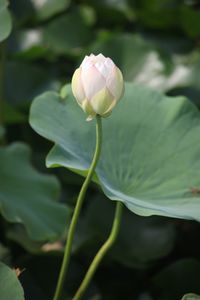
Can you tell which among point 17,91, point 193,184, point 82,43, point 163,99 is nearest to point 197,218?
point 193,184

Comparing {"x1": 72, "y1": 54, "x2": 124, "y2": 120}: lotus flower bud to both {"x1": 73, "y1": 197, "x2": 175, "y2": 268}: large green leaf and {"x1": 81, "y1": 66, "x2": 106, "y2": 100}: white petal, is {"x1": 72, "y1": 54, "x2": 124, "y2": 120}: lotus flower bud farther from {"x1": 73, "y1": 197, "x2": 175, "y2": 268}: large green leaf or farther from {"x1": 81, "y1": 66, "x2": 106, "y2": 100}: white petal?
{"x1": 73, "y1": 197, "x2": 175, "y2": 268}: large green leaf

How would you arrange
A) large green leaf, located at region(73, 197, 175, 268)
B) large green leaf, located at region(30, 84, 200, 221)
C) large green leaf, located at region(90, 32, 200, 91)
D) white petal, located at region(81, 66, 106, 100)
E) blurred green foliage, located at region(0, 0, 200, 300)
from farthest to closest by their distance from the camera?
large green leaf, located at region(90, 32, 200, 91)
large green leaf, located at region(73, 197, 175, 268)
blurred green foliage, located at region(0, 0, 200, 300)
large green leaf, located at region(30, 84, 200, 221)
white petal, located at region(81, 66, 106, 100)

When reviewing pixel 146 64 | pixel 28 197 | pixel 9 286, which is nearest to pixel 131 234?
pixel 28 197

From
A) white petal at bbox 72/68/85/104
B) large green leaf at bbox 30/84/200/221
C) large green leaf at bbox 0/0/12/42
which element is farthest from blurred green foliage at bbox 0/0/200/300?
white petal at bbox 72/68/85/104

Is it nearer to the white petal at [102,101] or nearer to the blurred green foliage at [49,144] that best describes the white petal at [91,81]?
the white petal at [102,101]

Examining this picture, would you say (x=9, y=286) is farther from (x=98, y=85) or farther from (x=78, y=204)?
(x=98, y=85)

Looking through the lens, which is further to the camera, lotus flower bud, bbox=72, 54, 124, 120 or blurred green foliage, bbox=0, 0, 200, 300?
blurred green foliage, bbox=0, 0, 200, 300
